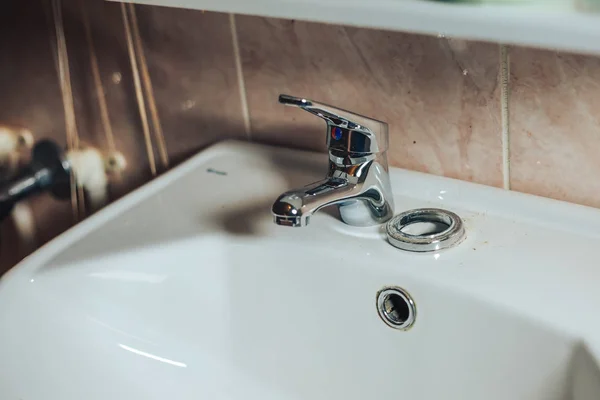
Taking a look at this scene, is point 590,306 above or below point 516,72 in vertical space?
below

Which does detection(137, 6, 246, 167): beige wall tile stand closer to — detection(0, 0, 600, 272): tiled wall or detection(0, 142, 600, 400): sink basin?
detection(0, 0, 600, 272): tiled wall

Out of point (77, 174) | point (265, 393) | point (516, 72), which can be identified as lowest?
point (265, 393)

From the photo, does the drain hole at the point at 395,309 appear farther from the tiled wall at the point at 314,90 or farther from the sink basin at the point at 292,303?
the tiled wall at the point at 314,90

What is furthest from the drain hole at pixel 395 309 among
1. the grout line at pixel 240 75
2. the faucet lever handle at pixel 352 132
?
the grout line at pixel 240 75

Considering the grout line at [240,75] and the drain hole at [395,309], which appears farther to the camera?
the grout line at [240,75]

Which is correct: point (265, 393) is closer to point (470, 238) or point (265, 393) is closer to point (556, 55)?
point (470, 238)

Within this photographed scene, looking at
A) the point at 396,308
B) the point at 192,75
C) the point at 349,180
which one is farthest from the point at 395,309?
the point at 192,75

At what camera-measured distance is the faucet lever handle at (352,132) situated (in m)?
0.53

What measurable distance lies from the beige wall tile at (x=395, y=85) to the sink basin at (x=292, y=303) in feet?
0.09

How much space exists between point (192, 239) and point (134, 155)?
0.89ft

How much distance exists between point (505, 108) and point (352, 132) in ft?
0.42

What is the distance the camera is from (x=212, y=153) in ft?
2.42

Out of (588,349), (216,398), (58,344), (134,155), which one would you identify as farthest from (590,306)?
(134,155)

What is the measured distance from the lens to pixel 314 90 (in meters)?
0.67
